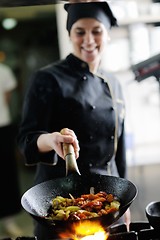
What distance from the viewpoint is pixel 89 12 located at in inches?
36.1

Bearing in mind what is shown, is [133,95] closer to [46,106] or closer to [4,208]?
[46,106]

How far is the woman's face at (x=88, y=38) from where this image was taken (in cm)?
92

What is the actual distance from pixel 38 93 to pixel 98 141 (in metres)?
0.19

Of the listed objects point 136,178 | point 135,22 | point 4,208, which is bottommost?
Answer: point 4,208

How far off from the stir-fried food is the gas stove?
8 centimetres

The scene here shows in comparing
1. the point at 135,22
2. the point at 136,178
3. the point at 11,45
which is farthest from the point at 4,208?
the point at 135,22

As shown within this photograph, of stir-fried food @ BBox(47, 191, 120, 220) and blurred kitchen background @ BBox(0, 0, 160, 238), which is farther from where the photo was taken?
blurred kitchen background @ BBox(0, 0, 160, 238)

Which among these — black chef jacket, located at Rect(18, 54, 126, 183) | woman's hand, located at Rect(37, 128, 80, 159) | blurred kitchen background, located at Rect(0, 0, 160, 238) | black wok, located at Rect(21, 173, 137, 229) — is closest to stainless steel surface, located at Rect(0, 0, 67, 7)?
blurred kitchen background, located at Rect(0, 0, 160, 238)

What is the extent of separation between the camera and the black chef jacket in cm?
95

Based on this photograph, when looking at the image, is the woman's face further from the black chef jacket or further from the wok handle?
the wok handle

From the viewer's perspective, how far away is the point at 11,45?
9.81 feet

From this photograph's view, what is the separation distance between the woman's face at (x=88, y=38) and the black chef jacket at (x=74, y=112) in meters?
0.03

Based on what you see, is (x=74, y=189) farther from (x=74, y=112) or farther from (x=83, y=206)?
(x=74, y=112)

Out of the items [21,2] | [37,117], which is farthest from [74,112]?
[21,2]
